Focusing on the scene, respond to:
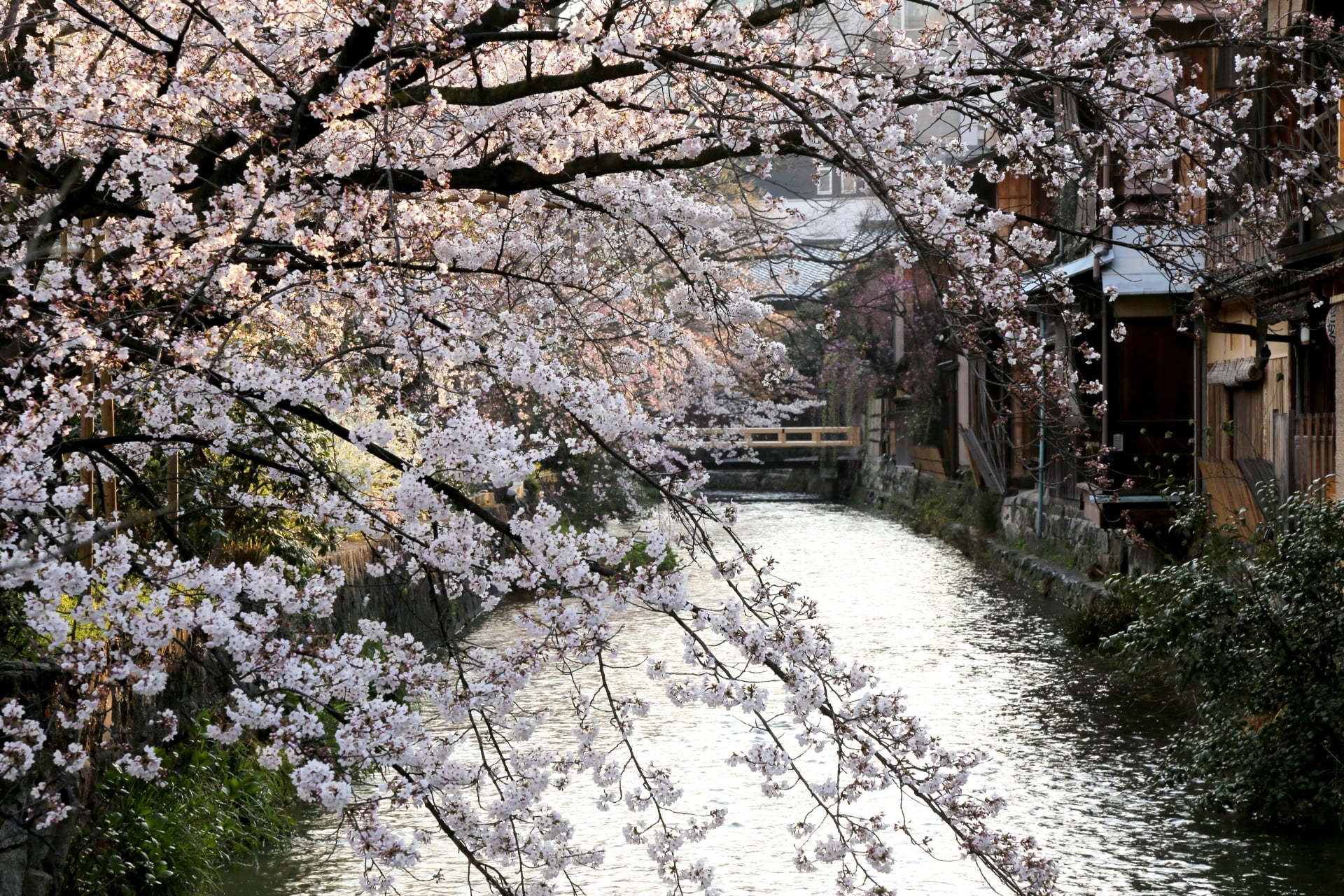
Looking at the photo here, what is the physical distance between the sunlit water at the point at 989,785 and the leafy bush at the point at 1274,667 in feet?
0.70

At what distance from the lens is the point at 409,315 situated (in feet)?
11.4

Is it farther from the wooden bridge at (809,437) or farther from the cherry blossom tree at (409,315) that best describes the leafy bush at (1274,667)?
the wooden bridge at (809,437)

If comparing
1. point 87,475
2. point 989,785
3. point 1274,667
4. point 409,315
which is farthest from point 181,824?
point 1274,667

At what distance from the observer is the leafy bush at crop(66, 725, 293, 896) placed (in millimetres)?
5238

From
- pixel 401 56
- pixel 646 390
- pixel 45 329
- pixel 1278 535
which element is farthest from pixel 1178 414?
pixel 45 329

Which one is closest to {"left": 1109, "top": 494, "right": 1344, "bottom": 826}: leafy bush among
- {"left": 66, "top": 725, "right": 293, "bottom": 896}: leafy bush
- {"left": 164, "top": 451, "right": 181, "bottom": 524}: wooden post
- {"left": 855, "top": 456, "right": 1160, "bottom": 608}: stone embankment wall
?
{"left": 855, "top": 456, "right": 1160, "bottom": 608}: stone embankment wall

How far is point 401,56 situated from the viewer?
445 cm

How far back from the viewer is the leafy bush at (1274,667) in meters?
6.73

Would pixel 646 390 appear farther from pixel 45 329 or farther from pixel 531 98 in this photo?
pixel 45 329

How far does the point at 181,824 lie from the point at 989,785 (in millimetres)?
4315

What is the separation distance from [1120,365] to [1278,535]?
8687 millimetres

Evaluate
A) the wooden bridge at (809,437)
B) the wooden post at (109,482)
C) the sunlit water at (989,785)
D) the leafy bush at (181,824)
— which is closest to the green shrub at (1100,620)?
the sunlit water at (989,785)

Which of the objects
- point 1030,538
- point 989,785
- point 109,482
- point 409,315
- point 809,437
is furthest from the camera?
point 809,437

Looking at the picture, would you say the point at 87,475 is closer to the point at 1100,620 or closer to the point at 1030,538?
the point at 1100,620
